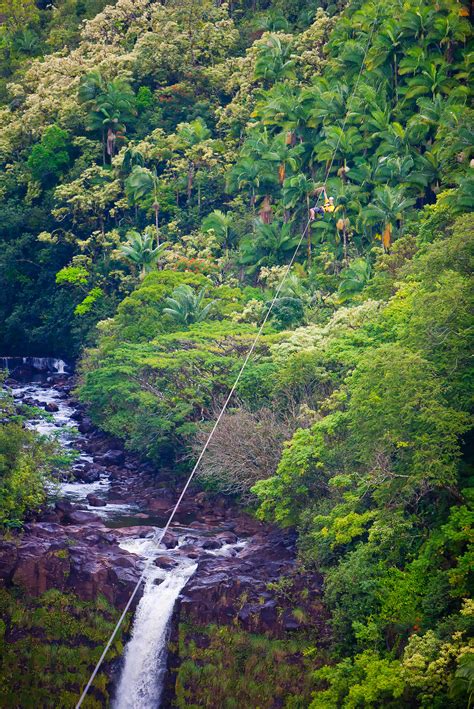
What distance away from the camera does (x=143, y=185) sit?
5006 centimetres

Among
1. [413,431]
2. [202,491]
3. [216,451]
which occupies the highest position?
[413,431]

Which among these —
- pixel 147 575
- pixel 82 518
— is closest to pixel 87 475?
pixel 82 518

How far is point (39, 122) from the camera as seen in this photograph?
187 ft

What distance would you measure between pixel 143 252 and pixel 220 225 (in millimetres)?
4187

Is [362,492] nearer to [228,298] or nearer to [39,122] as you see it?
[228,298]

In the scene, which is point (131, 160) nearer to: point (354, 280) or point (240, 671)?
point (354, 280)

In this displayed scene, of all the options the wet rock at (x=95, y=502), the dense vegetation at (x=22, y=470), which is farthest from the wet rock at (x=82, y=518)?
the wet rock at (x=95, y=502)

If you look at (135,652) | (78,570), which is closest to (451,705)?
(135,652)

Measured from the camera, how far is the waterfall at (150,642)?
26156 mm

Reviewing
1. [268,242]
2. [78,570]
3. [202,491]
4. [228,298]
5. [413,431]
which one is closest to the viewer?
[413,431]

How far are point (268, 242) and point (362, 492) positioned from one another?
20517 mm

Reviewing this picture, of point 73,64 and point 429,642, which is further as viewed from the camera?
point 73,64

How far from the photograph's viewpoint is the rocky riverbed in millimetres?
26547

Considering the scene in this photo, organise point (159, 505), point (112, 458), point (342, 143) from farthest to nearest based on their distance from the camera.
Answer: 1. point (342, 143)
2. point (112, 458)
3. point (159, 505)
